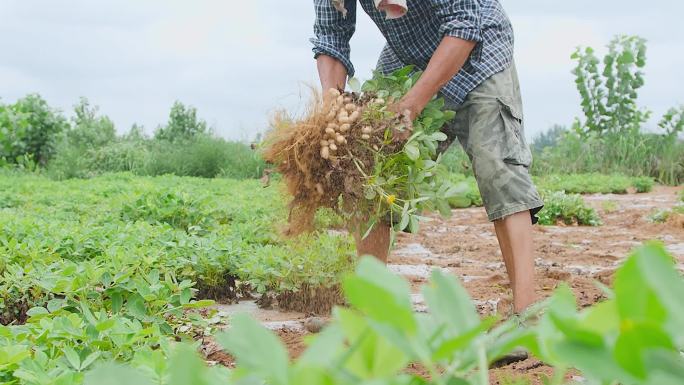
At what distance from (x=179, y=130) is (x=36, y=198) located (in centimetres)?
1078

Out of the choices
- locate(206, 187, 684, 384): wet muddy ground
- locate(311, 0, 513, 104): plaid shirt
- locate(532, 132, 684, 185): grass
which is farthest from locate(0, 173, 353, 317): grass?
locate(532, 132, 684, 185): grass

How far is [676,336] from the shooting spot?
49 cm

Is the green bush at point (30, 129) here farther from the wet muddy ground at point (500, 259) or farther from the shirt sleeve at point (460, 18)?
the shirt sleeve at point (460, 18)

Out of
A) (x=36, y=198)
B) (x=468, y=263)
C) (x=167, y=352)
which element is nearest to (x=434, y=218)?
(x=468, y=263)

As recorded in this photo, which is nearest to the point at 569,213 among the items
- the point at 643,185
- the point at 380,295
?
the point at 643,185

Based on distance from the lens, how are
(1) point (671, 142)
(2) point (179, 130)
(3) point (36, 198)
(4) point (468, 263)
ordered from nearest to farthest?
(4) point (468, 263)
(3) point (36, 198)
(1) point (671, 142)
(2) point (179, 130)

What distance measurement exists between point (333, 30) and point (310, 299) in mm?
1235

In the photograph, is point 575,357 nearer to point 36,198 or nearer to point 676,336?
point 676,336

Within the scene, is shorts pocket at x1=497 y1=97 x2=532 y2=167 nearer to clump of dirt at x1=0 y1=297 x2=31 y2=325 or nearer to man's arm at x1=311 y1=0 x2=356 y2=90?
man's arm at x1=311 y1=0 x2=356 y2=90

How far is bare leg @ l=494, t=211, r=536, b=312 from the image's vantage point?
3172mm

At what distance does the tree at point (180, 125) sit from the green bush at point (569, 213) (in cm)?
1131

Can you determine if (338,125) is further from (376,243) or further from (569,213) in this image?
(569,213)

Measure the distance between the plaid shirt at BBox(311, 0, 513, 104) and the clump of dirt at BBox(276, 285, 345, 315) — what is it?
3.29 feet

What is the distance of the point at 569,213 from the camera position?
7.43 m
